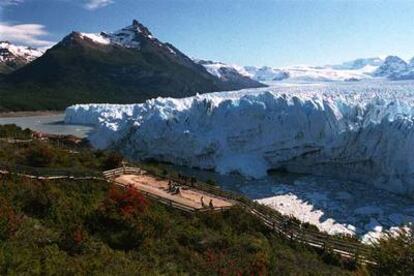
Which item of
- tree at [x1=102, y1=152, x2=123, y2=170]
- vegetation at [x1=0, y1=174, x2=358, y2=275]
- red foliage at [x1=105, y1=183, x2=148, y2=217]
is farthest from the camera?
tree at [x1=102, y1=152, x2=123, y2=170]

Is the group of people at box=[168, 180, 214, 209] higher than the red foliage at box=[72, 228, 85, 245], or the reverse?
the red foliage at box=[72, 228, 85, 245]

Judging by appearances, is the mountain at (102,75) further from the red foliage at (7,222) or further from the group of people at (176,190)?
the red foliage at (7,222)

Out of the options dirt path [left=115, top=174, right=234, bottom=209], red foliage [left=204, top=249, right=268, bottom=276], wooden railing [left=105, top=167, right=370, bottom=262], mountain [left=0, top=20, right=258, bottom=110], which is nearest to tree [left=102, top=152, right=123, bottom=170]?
dirt path [left=115, top=174, right=234, bottom=209]

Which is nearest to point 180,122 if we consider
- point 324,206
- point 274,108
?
point 274,108

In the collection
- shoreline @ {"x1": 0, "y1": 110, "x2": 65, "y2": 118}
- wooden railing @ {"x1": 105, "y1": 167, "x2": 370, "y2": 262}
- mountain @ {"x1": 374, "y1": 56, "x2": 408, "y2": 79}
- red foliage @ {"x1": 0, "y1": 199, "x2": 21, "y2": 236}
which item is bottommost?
shoreline @ {"x1": 0, "y1": 110, "x2": 65, "y2": 118}

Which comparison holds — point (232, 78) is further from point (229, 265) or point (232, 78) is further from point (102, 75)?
point (229, 265)

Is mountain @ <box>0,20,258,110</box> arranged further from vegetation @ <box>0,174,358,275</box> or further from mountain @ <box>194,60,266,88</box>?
vegetation @ <box>0,174,358,275</box>

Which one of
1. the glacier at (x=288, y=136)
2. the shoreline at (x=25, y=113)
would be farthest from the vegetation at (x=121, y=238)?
the shoreline at (x=25, y=113)

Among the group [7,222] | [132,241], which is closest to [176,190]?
[132,241]
